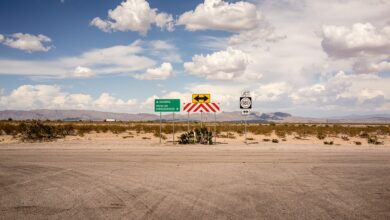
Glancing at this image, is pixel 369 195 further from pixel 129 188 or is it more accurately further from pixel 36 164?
pixel 36 164

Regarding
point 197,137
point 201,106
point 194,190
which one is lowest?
point 194,190

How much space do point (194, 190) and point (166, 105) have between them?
16.6 meters

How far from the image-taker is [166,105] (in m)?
24.9

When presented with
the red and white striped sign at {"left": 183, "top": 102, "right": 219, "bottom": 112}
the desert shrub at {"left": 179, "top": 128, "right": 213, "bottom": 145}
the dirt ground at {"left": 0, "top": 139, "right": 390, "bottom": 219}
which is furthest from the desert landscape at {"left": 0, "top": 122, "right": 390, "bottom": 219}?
the desert shrub at {"left": 179, "top": 128, "right": 213, "bottom": 145}

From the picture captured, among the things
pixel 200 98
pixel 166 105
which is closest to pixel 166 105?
pixel 166 105

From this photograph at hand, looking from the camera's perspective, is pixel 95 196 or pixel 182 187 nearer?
pixel 95 196

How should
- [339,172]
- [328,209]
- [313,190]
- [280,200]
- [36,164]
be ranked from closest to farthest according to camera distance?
[328,209] → [280,200] → [313,190] → [339,172] → [36,164]

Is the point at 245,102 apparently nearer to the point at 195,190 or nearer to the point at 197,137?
the point at 197,137

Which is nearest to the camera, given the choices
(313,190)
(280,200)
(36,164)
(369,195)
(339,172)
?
(280,200)

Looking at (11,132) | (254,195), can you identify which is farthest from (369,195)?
(11,132)

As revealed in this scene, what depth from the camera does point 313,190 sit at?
8.63 m

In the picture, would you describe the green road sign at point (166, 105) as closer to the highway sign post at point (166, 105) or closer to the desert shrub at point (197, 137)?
the highway sign post at point (166, 105)

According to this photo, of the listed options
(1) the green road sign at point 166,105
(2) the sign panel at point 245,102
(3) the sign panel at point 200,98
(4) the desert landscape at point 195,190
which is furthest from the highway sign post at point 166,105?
(4) the desert landscape at point 195,190

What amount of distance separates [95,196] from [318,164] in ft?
28.6
